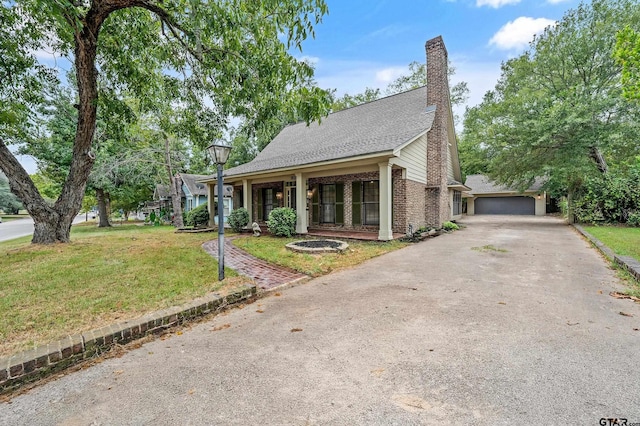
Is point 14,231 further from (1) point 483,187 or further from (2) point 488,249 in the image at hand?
(1) point 483,187

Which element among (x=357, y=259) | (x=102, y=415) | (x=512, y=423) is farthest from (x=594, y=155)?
(x=102, y=415)

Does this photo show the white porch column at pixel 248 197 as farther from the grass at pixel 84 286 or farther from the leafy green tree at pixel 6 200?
the leafy green tree at pixel 6 200

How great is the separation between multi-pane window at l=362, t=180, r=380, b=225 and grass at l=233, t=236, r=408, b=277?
151 cm

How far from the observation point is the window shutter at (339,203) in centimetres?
A: 1127

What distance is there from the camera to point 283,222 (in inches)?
423

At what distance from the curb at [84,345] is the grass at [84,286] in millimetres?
308

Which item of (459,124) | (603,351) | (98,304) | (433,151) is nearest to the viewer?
(603,351)

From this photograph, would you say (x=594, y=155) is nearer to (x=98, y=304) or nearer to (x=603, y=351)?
(x=603, y=351)

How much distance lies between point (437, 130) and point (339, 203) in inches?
211

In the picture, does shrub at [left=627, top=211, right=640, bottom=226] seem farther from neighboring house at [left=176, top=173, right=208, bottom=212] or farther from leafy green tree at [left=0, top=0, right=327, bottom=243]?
neighboring house at [left=176, top=173, right=208, bottom=212]

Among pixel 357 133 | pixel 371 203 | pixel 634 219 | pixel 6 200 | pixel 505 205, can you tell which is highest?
pixel 357 133

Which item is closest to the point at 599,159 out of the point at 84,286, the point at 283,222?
the point at 283,222

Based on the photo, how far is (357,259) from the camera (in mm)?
6949

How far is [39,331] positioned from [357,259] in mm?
5592
